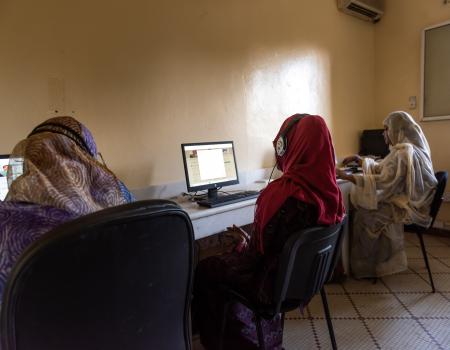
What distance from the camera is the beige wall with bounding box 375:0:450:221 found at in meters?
3.17

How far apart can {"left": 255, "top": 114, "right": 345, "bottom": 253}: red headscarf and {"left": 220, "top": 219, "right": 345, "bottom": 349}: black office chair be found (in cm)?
8

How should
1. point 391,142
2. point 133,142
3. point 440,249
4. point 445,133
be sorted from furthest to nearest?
point 445,133 → point 440,249 → point 391,142 → point 133,142

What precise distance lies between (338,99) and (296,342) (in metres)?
2.47

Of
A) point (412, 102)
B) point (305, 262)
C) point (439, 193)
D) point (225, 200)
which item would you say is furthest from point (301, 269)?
point (412, 102)

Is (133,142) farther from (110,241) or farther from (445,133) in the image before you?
(445,133)

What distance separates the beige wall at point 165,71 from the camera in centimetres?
160

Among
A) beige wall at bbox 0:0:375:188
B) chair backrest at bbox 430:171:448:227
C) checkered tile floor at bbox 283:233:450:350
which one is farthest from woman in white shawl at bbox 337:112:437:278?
beige wall at bbox 0:0:375:188

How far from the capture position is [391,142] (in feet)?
7.86

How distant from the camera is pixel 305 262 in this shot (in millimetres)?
1164

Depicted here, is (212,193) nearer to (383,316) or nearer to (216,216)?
(216,216)

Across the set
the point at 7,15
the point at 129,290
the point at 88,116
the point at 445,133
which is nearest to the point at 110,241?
the point at 129,290

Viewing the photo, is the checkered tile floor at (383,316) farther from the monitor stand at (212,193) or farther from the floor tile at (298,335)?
the monitor stand at (212,193)

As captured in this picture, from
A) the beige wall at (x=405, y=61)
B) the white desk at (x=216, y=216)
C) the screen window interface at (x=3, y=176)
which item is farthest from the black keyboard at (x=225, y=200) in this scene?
the beige wall at (x=405, y=61)

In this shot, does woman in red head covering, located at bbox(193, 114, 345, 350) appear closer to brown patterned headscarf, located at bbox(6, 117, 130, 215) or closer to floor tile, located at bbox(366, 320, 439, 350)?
brown patterned headscarf, located at bbox(6, 117, 130, 215)
